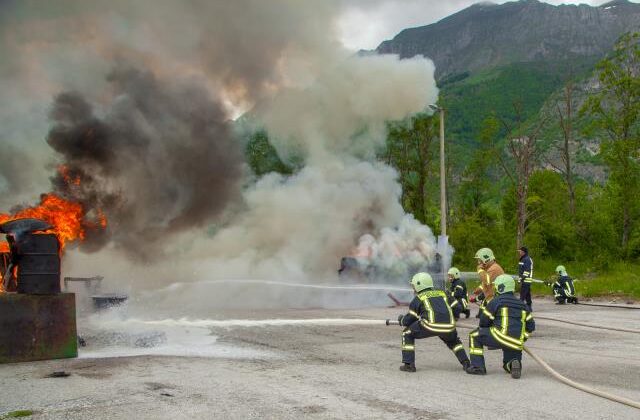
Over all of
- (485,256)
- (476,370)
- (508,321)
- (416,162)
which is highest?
(416,162)

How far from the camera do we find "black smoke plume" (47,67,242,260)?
17844mm

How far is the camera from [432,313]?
858 centimetres

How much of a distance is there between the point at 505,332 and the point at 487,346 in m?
0.34

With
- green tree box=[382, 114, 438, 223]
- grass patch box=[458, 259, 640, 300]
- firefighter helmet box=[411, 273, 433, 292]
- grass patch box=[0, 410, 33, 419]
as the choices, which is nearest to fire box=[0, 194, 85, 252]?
grass patch box=[0, 410, 33, 419]

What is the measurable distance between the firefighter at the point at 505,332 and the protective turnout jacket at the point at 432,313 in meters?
0.43

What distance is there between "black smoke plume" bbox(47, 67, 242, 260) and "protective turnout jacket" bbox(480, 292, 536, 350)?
1175 cm

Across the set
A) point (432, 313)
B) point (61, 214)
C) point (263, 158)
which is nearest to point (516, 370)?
point (432, 313)

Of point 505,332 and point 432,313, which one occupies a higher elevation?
point 432,313

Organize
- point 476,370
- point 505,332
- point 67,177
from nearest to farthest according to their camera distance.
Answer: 1. point 505,332
2. point 476,370
3. point 67,177

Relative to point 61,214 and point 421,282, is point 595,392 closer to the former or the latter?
point 421,282

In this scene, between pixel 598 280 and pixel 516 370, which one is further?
pixel 598 280

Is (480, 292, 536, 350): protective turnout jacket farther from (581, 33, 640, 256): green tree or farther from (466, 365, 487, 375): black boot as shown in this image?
(581, 33, 640, 256): green tree

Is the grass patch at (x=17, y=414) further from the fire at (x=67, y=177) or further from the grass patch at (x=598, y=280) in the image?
the grass patch at (x=598, y=280)

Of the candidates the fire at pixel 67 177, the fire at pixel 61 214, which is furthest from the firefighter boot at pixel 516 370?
the fire at pixel 67 177
